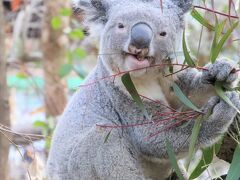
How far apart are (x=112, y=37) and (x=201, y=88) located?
60cm

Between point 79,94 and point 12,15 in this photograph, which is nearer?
point 79,94

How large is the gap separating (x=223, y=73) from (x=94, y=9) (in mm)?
1013

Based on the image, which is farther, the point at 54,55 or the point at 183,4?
the point at 54,55

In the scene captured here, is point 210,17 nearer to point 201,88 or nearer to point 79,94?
point 201,88

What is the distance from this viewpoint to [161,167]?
12.1 feet

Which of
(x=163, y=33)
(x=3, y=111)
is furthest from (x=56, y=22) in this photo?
(x=163, y=33)

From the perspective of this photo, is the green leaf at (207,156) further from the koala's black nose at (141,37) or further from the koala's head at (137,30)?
the koala's black nose at (141,37)

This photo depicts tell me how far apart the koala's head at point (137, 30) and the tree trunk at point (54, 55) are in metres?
3.20

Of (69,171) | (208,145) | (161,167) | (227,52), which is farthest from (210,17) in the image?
(227,52)

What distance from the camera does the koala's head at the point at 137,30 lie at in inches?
124

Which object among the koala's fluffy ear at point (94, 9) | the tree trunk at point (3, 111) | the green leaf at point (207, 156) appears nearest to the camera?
the green leaf at point (207, 156)

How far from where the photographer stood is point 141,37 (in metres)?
3.10

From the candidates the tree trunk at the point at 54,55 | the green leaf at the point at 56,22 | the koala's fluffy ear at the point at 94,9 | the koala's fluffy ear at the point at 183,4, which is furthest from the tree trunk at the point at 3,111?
the tree trunk at the point at 54,55

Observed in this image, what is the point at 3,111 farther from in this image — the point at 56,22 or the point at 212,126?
the point at 56,22
